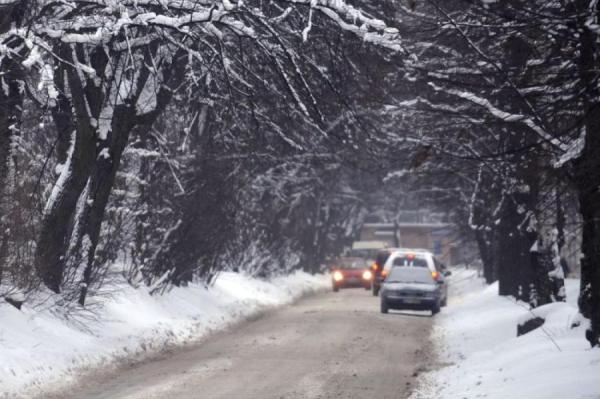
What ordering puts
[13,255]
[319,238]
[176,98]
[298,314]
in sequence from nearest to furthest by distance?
[13,255] < [176,98] < [298,314] < [319,238]

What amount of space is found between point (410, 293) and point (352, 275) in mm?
19158

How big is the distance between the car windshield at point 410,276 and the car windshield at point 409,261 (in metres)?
2.08

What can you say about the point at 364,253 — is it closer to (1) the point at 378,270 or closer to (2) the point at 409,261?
(1) the point at 378,270

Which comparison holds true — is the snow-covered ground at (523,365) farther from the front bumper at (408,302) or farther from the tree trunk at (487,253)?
the tree trunk at (487,253)

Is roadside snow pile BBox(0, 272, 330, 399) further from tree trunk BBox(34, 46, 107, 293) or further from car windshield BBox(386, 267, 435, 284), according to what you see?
car windshield BBox(386, 267, 435, 284)

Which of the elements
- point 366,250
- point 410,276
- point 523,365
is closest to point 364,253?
point 366,250

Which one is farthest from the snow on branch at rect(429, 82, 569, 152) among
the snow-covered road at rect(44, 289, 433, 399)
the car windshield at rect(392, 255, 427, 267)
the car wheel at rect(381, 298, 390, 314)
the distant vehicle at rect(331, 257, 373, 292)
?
the distant vehicle at rect(331, 257, 373, 292)

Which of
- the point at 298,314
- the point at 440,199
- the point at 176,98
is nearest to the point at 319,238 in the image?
the point at 440,199

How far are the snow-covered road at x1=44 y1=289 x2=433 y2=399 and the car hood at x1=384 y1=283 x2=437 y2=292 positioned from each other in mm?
4854

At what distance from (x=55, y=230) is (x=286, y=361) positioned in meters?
4.19

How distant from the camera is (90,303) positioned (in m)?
17.4

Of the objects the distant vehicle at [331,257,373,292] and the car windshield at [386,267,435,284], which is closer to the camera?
the car windshield at [386,267,435,284]

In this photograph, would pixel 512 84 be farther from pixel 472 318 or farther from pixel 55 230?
pixel 472 318

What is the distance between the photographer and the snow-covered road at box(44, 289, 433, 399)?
42.3 feet
